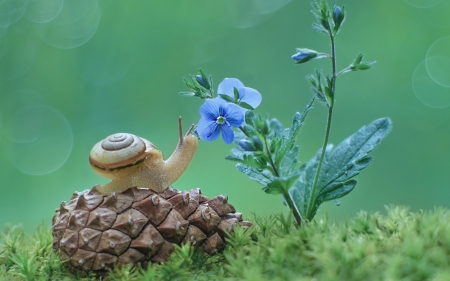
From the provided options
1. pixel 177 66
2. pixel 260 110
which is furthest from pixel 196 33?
pixel 260 110

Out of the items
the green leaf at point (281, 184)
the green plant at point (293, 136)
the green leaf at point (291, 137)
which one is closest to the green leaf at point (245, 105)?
the green plant at point (293, 136)

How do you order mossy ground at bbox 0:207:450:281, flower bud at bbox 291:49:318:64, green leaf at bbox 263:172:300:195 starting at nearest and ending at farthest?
mossy ground at bbox 0:207:450:281 < green leaf at bbox 263:172:300:195 < flower bud at bbox 291:49:318:64

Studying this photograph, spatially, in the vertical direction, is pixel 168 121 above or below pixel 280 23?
below

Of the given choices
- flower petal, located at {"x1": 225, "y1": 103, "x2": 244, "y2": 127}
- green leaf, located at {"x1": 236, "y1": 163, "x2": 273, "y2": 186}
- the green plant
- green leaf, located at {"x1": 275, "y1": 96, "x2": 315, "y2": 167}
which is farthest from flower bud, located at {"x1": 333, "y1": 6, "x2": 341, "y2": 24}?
green leaf, located at {"x1": 236, "y1": 163, "x2": 273, "y2": 186}

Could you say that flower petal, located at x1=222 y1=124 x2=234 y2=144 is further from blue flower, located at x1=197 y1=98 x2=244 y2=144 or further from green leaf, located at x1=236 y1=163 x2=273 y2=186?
green leaf, located at x1=236 y1=163 x2=273 y2=186

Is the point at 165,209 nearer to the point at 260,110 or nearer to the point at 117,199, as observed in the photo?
the point at 117,199

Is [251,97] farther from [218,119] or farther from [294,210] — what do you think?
[294,210]

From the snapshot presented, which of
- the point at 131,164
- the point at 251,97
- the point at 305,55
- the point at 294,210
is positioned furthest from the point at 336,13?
the point at 131,164
